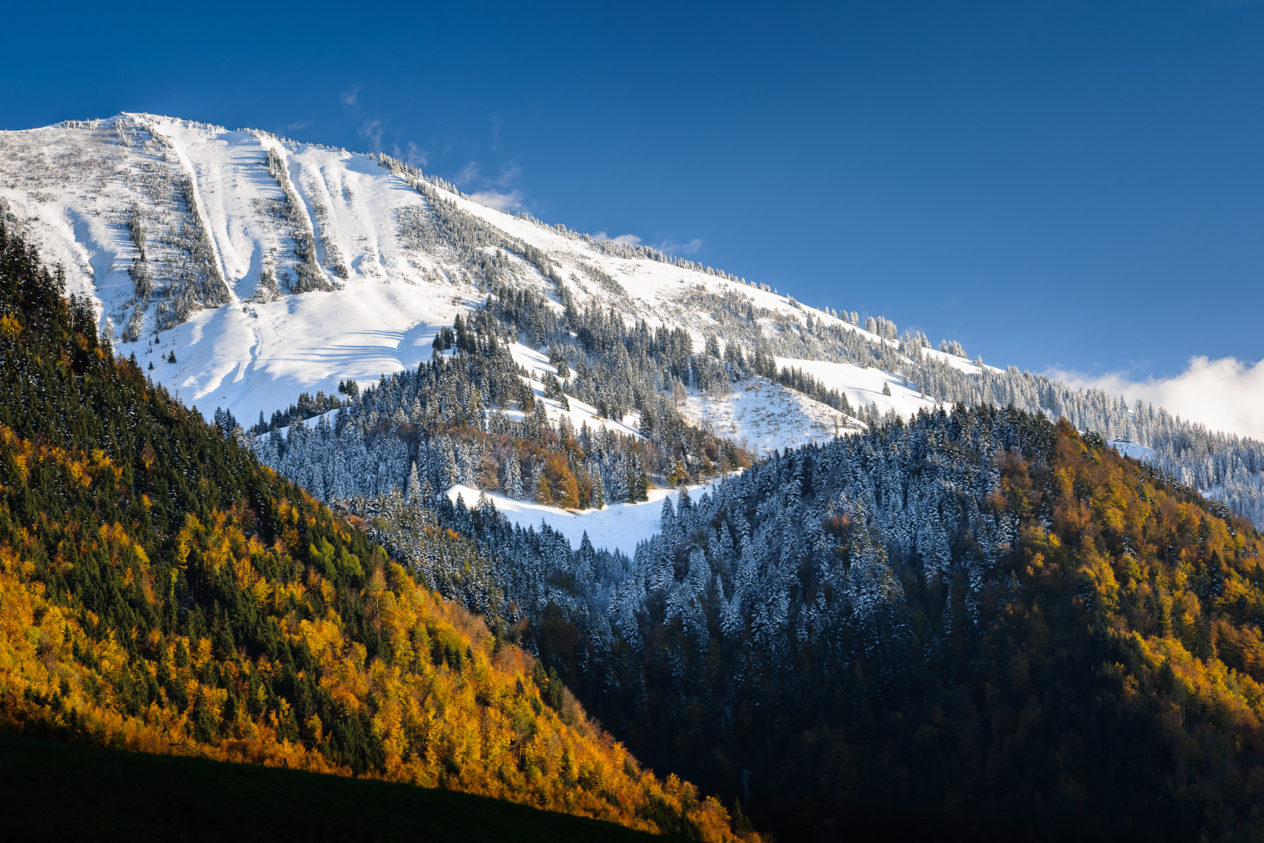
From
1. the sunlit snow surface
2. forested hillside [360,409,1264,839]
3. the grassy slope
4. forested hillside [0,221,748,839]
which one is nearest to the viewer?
the grassy slope

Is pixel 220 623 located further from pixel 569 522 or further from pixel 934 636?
pixel 934 636

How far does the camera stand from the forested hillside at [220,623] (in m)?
90.2

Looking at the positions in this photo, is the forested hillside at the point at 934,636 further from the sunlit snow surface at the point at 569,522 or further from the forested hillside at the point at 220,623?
the forested hillside at the point at 220,623

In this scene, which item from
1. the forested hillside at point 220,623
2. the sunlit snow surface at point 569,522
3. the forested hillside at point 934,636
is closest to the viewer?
the forested hillside at point 220,623

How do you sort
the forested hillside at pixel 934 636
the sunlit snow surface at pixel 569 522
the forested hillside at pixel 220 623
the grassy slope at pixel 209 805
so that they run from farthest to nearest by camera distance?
the sunlit snow surface at pixel 569 522
the forested hillside at pixel 934 636
the forested hillside at pixel 220 623
the grassy slope at pixel 209 805

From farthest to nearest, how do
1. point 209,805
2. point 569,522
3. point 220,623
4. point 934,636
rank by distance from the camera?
point 569,522 < point 934,636 < point 220,623 < point 209,805

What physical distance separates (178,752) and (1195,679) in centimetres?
14181

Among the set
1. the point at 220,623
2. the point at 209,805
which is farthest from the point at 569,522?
the point at 209,805

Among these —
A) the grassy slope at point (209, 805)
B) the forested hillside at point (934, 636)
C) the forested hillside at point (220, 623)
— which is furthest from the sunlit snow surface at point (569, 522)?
the grassy slope at point (209, 805)

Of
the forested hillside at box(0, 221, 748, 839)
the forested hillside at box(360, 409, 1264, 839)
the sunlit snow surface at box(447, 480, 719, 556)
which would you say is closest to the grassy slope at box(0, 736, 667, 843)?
the forested hillside at box(0, 221, 748, 839)

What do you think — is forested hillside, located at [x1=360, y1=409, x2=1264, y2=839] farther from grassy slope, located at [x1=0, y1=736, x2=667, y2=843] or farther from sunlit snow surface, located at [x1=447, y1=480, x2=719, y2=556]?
grassy slope, located at [x1=0, y1=736, x2=667, y2=843]

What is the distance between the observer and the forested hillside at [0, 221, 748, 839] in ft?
296

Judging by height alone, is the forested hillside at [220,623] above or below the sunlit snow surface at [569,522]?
below

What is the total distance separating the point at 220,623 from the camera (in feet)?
341
